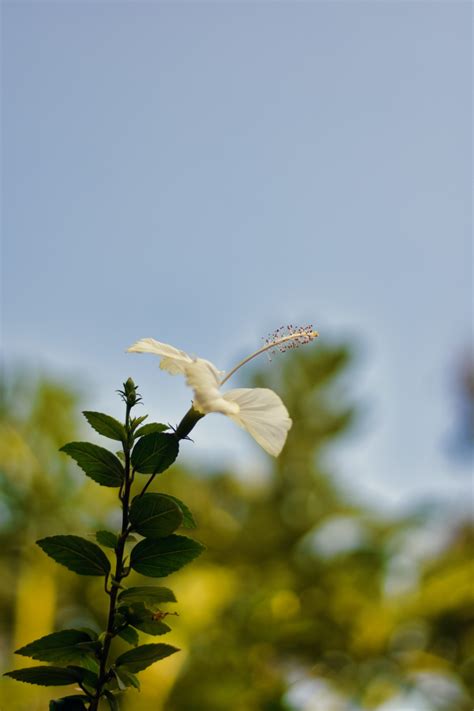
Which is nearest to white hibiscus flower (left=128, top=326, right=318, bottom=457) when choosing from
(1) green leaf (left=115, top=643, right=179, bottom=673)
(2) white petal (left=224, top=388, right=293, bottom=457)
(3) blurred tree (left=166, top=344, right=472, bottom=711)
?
(2) white petal (left=224, top=388, right=293, bottom=457)

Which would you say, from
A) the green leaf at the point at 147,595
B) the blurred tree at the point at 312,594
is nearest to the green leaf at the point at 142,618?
the green leaf at the point at 147,595

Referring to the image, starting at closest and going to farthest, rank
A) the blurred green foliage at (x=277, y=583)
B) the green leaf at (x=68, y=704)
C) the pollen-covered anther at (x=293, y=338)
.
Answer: the green leaf at (x=68, y=704) < the pollen-covered anther at (x=293, y=338) < the blurred green foliage at (x=277, y=583)

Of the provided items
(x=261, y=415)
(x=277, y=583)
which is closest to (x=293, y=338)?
(x=261, y=415)

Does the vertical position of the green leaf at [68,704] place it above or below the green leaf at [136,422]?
below

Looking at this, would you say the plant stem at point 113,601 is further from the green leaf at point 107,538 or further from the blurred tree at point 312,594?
the blurred tree at point 312,594

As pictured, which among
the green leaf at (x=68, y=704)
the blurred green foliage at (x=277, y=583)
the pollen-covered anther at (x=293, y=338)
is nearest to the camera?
the green leaf at (x=68, y=704)

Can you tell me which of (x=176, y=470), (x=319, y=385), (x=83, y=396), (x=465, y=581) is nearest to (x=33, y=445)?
(x=83, y=396)

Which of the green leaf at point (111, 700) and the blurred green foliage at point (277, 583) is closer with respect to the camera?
the green leaf at point (111, 700)

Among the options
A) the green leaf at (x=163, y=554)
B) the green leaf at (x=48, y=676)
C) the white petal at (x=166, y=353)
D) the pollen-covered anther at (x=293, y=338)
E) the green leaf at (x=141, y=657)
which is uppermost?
the pollen-covered anther at (x=293, y=338)
